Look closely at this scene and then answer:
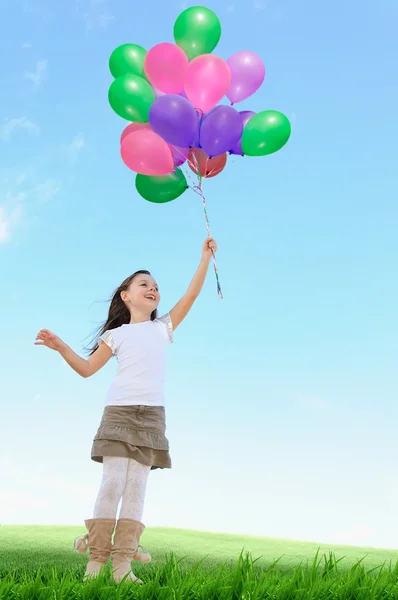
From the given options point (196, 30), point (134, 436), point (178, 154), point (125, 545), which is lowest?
point (125, 545)

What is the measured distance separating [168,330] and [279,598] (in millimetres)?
1791

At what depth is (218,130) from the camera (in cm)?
451

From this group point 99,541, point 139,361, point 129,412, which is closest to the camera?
point 99,541

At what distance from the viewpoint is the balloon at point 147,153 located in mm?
4566

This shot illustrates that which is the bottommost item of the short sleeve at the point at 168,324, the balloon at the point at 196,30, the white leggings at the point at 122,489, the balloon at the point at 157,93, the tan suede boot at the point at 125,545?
the tan suede boot at the point at 125,545

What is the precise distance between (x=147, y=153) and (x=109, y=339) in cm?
129

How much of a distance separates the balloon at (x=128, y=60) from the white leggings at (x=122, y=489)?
9.09 feet

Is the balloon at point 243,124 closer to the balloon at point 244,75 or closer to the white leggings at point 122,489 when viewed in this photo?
the balloon at point 244,75

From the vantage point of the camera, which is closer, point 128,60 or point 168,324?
point 168,324

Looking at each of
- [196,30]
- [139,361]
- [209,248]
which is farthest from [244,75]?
[139,361]

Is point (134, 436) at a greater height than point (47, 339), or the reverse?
point (47, 339)

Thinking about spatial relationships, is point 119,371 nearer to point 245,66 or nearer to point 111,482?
point 111,482

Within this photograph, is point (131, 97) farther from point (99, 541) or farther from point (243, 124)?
point (99, 541)

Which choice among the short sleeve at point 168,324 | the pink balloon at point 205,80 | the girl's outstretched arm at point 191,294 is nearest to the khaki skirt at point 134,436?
the short sleeve at point 168,324
